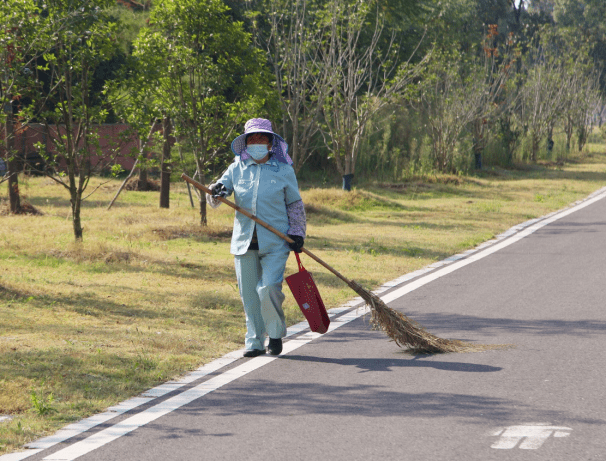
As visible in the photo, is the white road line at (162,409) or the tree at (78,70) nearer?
the white road line at (162,409)

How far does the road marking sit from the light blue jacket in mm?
2531

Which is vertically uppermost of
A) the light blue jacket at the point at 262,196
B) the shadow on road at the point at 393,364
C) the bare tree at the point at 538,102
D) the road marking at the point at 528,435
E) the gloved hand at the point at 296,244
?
the bare tree at the point at 538,102

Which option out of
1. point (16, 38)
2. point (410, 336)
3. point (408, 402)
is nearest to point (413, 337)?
point (410, 336)

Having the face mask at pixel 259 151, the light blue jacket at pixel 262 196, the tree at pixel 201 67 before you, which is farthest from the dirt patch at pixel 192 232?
the face mask at pixel 259 151

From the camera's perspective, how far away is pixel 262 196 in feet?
22.0

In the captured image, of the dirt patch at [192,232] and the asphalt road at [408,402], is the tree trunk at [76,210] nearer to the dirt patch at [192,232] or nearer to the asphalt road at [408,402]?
the dirt patch at [192,232]

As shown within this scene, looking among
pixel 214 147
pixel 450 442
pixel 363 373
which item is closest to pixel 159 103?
pixel 214 147

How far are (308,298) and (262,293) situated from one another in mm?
410

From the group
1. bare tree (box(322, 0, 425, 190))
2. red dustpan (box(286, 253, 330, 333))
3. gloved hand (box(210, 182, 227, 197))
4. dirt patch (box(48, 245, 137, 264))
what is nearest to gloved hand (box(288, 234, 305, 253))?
red dustpan (box(286, 253, 330, 333))

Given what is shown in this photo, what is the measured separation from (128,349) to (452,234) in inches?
389

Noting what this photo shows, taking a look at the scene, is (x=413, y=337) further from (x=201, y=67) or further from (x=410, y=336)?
(x=201, y=67)

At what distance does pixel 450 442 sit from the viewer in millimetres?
4598

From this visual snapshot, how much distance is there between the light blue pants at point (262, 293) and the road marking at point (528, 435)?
2314 mm

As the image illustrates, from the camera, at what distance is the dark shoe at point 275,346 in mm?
6723
